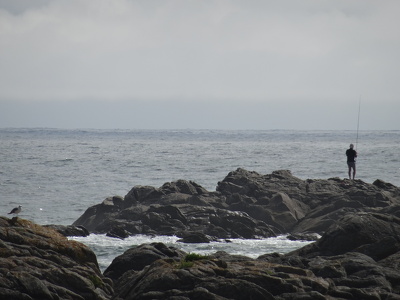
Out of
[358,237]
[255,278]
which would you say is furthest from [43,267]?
[358,237]

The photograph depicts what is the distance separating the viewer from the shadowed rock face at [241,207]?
33.1 m

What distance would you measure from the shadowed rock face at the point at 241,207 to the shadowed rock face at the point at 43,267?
48.6 ft

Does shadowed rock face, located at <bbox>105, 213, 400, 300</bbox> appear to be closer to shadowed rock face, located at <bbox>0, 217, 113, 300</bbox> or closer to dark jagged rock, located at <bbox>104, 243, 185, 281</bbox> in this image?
dark jagged rock, located at <bbox>104, 243, 185, 281</bbox>

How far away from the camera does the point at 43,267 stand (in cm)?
1515

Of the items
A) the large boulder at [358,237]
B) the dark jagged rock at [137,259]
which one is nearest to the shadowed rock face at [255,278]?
the dark jagged rock at [137,259]

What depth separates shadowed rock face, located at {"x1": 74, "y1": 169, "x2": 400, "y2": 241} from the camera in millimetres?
33094

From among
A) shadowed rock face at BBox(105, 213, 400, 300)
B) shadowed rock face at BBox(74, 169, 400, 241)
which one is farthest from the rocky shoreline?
shadowed rock face at BBox(74, 169, 400, 241)

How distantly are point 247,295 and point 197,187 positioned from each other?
26.0 meters

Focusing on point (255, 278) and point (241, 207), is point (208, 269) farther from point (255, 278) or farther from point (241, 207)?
point (241, 207)

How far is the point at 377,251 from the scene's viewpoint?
59.9ft

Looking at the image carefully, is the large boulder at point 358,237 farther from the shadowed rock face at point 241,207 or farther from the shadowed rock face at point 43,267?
the shadowed rock face at point 241,207

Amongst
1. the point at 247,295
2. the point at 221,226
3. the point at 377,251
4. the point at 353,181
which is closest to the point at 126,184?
the point at 353,181

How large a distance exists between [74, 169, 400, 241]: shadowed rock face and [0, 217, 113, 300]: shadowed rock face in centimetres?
1482

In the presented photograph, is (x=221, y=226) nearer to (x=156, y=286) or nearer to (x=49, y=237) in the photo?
(x=49, y=237)
